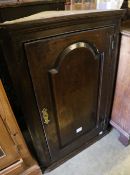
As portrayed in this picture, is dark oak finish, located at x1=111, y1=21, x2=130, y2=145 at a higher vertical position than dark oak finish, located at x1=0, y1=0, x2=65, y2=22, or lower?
lower

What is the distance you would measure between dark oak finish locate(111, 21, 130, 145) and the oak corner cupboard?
6 centimetres

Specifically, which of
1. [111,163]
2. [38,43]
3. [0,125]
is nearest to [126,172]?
[111,163]

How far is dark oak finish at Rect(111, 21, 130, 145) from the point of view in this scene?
38.3 inches

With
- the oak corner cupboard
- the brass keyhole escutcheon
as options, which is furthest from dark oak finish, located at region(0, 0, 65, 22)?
the brass keyhole escutcheon

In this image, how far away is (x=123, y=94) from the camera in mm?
1139

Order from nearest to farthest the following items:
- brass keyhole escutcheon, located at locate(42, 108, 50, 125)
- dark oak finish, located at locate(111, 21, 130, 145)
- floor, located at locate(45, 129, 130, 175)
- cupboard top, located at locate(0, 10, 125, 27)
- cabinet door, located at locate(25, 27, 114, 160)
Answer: cupboard top, located at locate(0, 10, 125, 27) → cabinet door, located at locate(25, 27, 114, 160) → brass keyhole escutcheon, located at locate(42, 108, 50, 125) → dark oak finish, located at locate(111, 21, 130, 145) → floor, located at locate(45, 129, 130, 175)

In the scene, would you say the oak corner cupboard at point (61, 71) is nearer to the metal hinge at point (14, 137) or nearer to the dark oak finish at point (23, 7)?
the metal hinge at point (14, 137)

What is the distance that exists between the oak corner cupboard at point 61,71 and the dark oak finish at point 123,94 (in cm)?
6

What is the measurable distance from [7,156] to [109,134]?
921mm

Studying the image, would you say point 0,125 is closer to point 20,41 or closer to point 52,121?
point 52,121

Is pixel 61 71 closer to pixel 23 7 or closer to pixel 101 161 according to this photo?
pixel 23 7

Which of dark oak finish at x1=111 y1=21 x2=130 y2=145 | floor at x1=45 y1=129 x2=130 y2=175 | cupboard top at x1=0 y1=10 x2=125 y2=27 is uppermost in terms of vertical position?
cupboard top at x1=0 y1=10 x2=125 y2=27

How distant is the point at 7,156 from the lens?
34.4 inches

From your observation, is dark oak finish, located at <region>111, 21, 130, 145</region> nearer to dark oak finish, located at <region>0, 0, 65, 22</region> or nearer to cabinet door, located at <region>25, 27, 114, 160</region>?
cabinet door, located at <region>25, 27, 114, 160</region>
